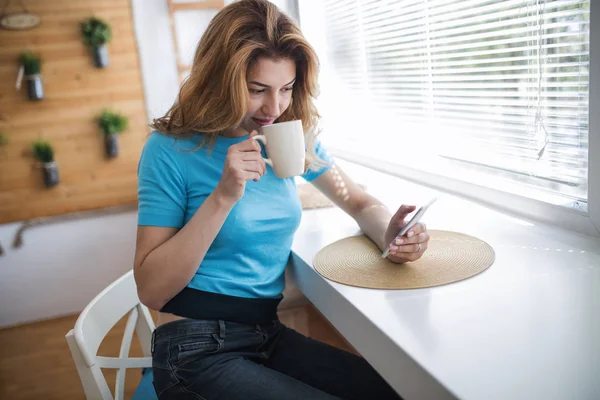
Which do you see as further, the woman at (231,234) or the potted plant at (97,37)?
the potted plant at (97,37)

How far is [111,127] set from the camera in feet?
9.41

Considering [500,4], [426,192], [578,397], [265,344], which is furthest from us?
[426,192]

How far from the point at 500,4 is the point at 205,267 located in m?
0.88

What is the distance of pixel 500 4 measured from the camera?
1.22 meters

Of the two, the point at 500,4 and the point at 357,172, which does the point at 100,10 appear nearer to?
the point at 357,172

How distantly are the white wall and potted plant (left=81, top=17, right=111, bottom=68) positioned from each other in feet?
0.56

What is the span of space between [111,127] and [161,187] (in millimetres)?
2009

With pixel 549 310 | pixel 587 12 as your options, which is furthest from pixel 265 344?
pixel 587 12

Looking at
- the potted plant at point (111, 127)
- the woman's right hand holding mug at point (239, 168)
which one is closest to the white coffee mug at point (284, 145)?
the woman's right hand holding mug at point (239, 168)

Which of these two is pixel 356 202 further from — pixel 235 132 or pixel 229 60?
pixel 229 60

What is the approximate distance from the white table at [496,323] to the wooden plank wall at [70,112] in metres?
2.11

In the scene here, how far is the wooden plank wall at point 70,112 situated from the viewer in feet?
9.14

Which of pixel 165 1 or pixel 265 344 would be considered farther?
pixel 165 1

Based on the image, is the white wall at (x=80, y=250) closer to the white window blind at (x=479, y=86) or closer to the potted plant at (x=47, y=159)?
the potted plant at (x=47, y=159)
